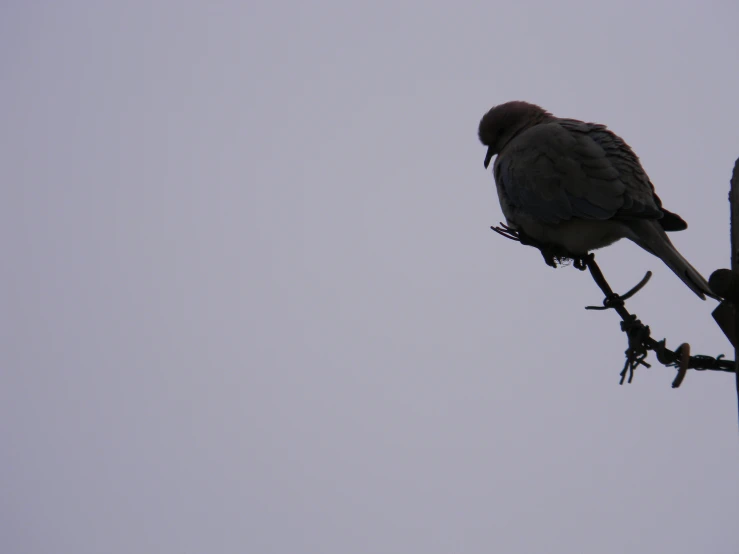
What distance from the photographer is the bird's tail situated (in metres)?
2.99

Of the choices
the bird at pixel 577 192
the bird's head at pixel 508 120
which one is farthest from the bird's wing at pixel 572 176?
the bird's head at pixel 508 120

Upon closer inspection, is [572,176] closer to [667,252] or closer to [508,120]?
[667,252]

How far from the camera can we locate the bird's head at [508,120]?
5.48 metres

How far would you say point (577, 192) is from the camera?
4.23 metres

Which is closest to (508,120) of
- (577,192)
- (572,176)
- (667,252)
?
(572,176)

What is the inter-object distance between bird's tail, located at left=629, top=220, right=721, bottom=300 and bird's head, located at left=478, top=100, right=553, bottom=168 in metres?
1.87

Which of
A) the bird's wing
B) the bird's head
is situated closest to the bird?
the bird's wing

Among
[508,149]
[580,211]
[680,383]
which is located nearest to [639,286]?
[680,383]

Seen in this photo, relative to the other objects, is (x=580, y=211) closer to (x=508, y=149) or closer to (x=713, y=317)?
(x=508, y=149)

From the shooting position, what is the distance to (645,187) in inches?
167

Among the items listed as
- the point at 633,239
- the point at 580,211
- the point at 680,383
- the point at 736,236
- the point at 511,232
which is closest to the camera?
the point at 680,383

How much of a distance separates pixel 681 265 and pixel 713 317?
938 millimetres

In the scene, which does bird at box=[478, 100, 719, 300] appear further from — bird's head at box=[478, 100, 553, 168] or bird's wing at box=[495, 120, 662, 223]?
bird's head at box=[478, 100, 553, 168]

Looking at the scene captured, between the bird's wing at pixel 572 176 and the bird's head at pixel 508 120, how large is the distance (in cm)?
47
